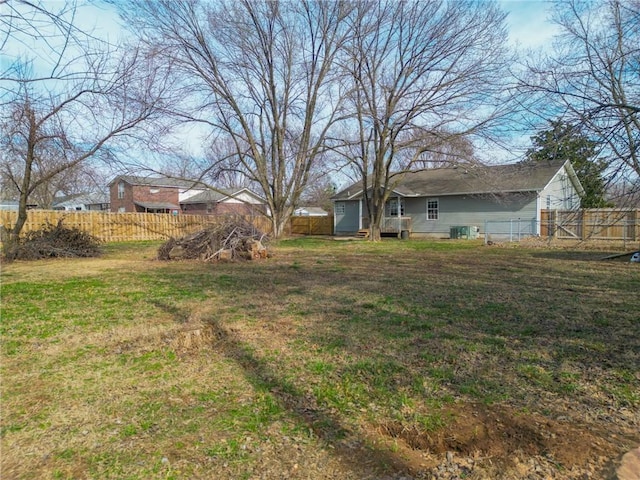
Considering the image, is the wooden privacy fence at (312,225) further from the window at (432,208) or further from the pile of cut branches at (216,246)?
the pile of cut branches at (216,246)

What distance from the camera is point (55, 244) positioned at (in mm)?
13758

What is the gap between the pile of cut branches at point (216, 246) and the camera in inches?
507

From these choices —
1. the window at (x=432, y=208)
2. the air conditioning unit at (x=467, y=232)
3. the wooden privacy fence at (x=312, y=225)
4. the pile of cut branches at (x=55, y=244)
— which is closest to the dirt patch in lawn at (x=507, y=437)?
the pile of cut branches at (x=55, y=244)

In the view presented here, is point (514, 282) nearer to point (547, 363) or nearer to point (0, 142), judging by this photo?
point (547, 363)

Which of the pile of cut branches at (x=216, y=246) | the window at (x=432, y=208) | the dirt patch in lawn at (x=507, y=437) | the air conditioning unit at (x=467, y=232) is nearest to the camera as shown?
the dirt patch in lawn at (x=507, y=437)

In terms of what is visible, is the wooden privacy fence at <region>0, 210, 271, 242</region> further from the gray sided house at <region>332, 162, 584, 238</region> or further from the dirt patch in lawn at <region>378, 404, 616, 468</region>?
the dirt patch in lawn at <region>378, 404, 616, 468</region>

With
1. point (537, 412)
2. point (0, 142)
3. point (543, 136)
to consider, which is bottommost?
point (537, 412)

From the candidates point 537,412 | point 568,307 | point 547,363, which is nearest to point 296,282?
point 568,307

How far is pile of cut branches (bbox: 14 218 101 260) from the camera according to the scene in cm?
1312

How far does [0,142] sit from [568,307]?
46.5 ft

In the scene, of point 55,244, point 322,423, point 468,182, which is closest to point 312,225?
point 468,182

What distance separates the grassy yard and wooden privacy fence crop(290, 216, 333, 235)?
2704 centimetres

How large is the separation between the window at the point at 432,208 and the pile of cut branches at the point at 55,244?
19.4m

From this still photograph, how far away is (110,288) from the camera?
7883 millimetres
